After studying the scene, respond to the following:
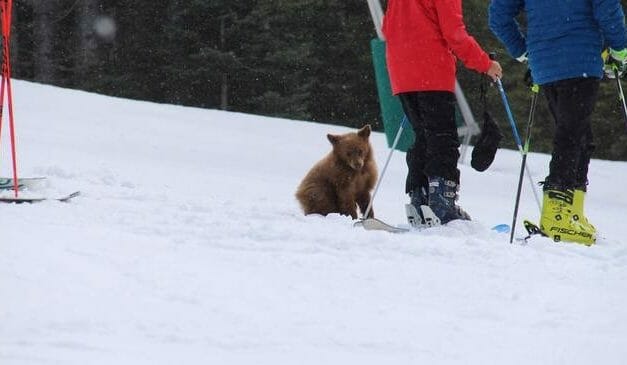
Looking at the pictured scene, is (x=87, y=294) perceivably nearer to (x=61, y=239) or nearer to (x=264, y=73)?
(x=61, y=239)

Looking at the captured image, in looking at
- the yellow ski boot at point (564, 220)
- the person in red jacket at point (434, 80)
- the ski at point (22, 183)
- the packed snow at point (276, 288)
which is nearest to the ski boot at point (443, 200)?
the person in red jacket at point (434, 80)

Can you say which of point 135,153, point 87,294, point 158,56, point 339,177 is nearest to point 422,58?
point 339,177

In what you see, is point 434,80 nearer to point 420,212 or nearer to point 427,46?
point 427,46

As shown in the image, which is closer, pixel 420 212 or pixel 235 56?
pixel 420 212

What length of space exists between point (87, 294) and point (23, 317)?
28 cm

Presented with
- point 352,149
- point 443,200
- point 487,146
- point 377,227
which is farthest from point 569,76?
point 352,149

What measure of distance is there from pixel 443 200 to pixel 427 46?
92cm

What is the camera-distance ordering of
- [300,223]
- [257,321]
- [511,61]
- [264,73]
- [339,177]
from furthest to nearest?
[264,73] < [511,61] < [339,177] < [300,223] < [257,321]

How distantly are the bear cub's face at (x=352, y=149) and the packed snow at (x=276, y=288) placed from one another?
0.47 m

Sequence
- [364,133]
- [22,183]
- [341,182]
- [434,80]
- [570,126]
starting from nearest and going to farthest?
[570,126] → [434,80] → [22,183] → [341,182] → [364,133]

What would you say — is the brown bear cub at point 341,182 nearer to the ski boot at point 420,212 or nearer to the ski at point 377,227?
the ski boot at point 420,212

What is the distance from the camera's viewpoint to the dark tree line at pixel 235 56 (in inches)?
782

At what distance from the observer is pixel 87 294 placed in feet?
8.60

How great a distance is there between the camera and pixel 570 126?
4.63 meters
